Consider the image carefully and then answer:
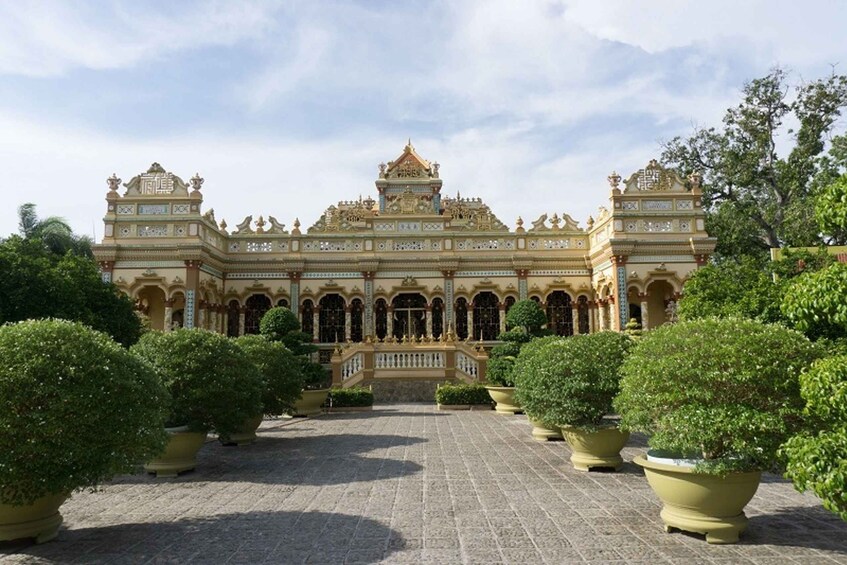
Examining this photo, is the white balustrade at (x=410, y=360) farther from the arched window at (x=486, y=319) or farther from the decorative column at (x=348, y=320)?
the arched window at (x=486, y=319)

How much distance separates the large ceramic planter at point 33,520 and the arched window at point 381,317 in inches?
793

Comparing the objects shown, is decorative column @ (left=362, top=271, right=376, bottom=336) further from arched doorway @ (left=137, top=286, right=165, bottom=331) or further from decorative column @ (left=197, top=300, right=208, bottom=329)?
arched doorway @ (left=137, top=286, right=165, bottom=331)

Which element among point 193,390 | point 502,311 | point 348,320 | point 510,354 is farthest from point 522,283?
point 193,390

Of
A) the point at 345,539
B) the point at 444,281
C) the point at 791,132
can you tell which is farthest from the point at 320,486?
the point at 791,132

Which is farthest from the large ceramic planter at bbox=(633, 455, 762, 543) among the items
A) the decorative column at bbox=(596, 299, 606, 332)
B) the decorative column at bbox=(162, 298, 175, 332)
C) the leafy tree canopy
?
the decorative column at bbox=(162, 298, 175, 332)

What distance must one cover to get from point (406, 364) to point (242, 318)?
891 cm

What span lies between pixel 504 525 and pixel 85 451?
413 cm

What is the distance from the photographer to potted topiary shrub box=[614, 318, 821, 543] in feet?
17.9

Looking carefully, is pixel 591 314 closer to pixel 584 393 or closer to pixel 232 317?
pixel 232 317

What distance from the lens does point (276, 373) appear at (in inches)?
503

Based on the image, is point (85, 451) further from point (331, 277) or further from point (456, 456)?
point (331, 277)

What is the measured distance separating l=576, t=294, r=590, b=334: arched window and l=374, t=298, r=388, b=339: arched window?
8.29 metres

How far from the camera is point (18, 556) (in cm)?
540

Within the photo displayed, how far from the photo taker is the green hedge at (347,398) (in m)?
18.2
